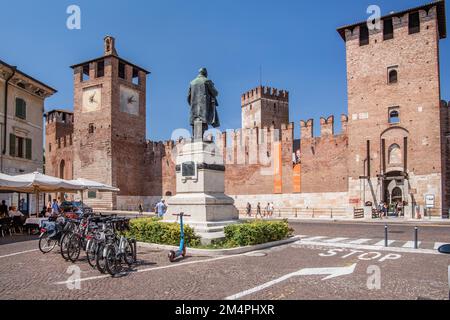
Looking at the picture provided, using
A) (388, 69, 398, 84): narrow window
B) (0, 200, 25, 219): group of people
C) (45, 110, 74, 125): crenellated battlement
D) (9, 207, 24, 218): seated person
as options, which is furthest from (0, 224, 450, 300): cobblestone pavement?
(45, 110, 74, 125): crenellated battlement

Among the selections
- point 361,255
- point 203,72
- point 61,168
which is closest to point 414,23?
point 203,72

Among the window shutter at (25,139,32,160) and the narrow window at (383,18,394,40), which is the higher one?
the narrow window at (383,18,394,40)

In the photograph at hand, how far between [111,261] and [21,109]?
22247mm

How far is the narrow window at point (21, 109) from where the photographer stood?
2473cm

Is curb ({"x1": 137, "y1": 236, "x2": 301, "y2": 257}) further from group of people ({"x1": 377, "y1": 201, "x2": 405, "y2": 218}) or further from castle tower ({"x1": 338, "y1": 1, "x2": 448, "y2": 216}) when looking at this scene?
castle tower ({"x1": 338, "y1": 1, "x2": 448, "y2": 216})

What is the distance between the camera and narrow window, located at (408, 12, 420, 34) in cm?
2781

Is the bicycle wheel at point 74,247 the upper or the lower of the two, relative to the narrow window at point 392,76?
lower

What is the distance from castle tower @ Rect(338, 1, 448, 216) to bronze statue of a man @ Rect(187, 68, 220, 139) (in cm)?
1898

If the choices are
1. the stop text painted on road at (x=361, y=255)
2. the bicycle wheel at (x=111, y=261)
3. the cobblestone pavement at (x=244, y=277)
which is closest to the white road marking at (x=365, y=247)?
the cobblestone pavement at (x=244, y=277)

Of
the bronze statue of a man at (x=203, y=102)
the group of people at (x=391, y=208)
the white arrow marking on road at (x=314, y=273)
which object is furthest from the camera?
the group of people at (x=391, y=208)

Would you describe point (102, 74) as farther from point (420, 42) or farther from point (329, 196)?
point (420, 42)

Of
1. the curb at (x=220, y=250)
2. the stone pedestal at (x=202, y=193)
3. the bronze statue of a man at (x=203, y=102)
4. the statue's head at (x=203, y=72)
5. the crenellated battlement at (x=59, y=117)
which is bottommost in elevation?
the curb at (x=220, y=250)

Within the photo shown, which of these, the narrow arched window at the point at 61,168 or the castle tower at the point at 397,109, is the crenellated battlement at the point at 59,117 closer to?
the narrow arched window at the point at 61,168
